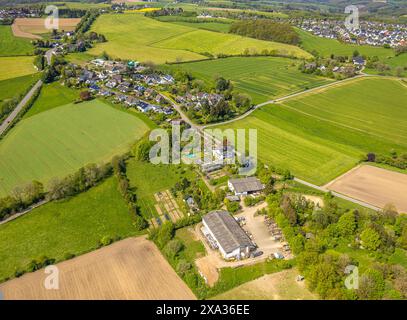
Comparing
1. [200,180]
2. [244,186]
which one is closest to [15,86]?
[200,180]

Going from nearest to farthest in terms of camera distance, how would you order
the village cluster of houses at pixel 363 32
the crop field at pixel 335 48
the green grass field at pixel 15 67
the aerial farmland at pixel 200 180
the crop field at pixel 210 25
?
the aerial farmland at pixel 200 180, the green grass field at pixel 15 67, the crop field at pixel 335 48, the village cluster of houses at pixel 363 32, the crop field at pixel 210 25

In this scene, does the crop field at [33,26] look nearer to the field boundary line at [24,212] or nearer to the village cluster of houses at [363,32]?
the field boundary line at [24,212]

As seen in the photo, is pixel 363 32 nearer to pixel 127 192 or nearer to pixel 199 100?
pixel 199 100

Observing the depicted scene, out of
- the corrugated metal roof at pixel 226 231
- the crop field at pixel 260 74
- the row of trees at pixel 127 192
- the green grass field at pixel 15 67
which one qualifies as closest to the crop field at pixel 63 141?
the row of trees at pixel 127 192

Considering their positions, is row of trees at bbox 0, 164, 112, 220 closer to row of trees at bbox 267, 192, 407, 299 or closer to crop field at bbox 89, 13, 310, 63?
row of trees at bbox 267, 192, 407, 299

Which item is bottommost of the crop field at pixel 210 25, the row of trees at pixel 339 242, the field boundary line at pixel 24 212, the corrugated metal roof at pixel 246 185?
the row of trees at pixel 339 242

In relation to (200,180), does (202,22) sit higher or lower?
higher

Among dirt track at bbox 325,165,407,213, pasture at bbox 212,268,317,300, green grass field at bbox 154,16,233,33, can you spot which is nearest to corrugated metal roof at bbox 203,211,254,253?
pasture at bbox 212,268,317,300
